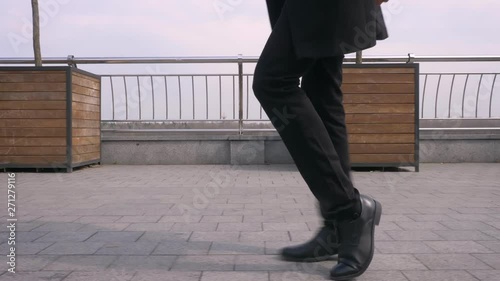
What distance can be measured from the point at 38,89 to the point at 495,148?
713cm

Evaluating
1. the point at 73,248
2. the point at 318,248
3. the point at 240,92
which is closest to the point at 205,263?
the point at 318,248

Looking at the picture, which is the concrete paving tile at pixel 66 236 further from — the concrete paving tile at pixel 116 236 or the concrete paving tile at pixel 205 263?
the concrete paving tile at pixel 205 263

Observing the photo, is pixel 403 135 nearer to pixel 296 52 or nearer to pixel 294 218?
pixel 294 218

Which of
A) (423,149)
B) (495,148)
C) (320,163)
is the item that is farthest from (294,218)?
(495,148)

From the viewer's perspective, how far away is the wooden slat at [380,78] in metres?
7.43

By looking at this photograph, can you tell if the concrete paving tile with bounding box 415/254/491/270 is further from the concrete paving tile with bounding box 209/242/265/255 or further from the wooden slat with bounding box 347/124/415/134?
the wooden slat with bounding box 347/124/415/134

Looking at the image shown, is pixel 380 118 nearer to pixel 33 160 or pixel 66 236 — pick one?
pixel 33 160

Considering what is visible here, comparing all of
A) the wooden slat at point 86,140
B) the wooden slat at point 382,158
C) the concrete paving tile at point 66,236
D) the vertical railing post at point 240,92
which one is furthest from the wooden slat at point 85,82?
the concrete paving tile at point 66,236

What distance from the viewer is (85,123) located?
26.6 ft

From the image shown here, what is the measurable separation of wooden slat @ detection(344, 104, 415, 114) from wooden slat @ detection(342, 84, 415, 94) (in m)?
0.18

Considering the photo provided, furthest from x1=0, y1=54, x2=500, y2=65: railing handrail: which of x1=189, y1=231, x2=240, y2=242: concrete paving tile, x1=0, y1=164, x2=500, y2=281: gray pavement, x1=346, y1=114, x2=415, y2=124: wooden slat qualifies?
x1=189, y1=231, x2=240, y2=242: concrete paving tile

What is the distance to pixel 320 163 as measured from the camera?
2152mm

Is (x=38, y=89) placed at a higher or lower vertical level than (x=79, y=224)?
higher

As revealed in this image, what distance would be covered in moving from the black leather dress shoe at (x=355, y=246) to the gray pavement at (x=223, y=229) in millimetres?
89
